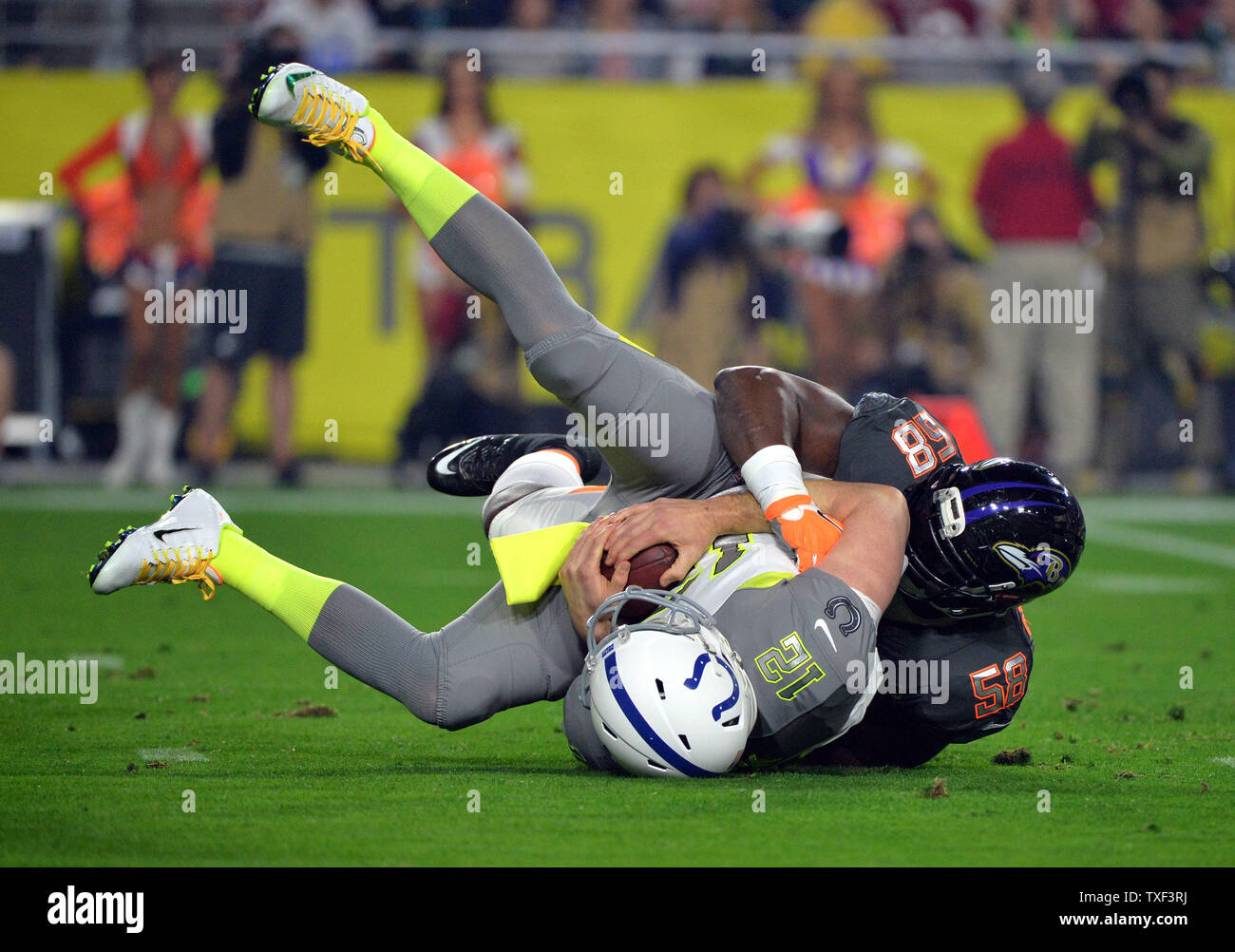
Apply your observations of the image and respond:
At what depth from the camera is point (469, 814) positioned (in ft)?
11.1

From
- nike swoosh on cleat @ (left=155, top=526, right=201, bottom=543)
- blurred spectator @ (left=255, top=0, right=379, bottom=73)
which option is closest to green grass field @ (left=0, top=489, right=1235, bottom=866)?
nike swoosh on cleat @ (left=155, top=526, right=201, bottom=543)

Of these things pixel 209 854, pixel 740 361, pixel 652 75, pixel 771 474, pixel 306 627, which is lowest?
pixel 209 854

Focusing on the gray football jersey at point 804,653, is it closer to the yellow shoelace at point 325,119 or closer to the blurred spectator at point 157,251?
the yellow shoelace at point 325,119

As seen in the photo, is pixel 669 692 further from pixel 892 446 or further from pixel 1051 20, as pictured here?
pixel 1051 20

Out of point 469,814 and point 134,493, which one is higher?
point 134,493

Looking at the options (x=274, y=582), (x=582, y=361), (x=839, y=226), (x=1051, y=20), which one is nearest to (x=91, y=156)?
(x=839, y=226)

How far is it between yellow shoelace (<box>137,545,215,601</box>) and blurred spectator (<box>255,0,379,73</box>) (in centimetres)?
816

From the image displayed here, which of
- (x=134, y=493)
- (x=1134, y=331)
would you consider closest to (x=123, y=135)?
(x=134, y=493)

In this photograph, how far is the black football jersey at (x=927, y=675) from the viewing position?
3896mm

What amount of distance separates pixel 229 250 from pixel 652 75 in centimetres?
354

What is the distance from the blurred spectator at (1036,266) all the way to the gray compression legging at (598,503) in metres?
7.50

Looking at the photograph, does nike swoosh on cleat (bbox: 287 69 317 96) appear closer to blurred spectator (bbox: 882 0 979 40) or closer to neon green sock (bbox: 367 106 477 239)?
neon green sock (bbox: 367 106 477 239)

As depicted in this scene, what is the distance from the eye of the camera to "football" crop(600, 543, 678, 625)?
390 centimetres

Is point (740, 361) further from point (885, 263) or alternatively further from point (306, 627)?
point (306, 627)
